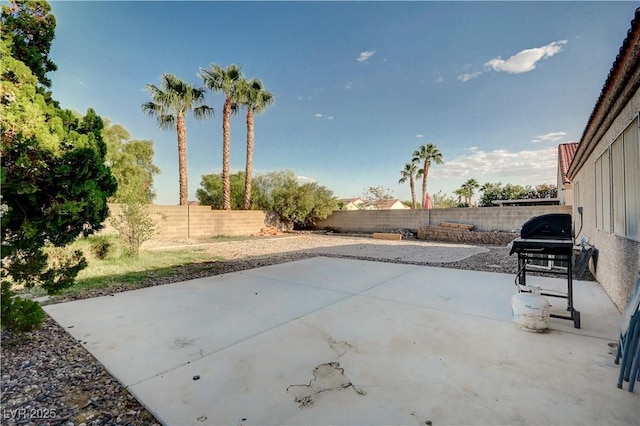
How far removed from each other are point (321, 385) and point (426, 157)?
27.7 metres

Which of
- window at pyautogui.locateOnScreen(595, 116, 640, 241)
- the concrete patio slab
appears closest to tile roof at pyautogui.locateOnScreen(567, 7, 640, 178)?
window at pyautogui.locateOnScreen(595, 116, 640, 241)

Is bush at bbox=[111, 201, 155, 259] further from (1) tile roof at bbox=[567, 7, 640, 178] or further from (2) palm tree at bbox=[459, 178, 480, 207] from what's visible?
(2) palm tree at bbox=[459, 178, 480, 207]

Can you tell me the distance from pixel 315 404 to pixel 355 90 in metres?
16.6

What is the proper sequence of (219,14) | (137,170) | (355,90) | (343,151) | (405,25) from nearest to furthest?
(219,14) → (405,25) → (355,90) → (137,170) → (343,151)

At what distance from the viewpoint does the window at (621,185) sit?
2914 mm

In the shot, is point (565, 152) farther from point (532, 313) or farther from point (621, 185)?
point (532, 313)

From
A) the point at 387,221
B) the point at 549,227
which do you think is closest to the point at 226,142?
the point at 387,221

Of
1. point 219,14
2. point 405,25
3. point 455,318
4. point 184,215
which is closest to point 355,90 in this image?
point 405,25

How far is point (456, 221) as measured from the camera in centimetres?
1448

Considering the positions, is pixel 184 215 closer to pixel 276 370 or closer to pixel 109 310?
pixel 109 310

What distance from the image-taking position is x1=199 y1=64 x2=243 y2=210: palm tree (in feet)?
53.4

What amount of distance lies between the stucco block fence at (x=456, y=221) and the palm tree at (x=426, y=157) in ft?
36.9

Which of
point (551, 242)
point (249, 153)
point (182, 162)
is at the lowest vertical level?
point (551, 242)

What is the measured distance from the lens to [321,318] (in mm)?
3445
